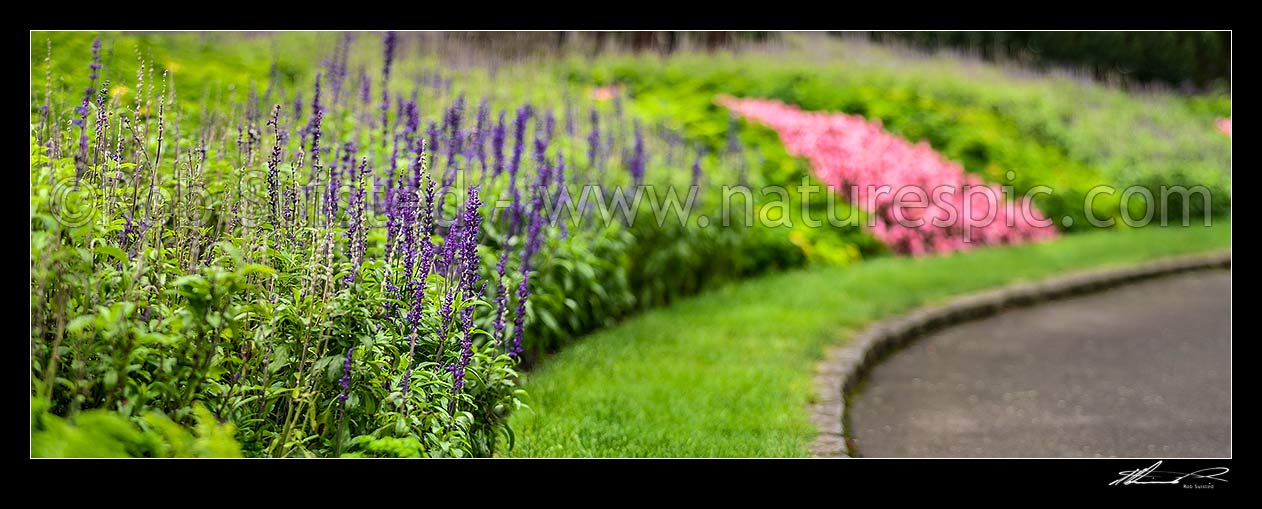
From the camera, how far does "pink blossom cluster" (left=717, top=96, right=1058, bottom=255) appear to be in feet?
31.8

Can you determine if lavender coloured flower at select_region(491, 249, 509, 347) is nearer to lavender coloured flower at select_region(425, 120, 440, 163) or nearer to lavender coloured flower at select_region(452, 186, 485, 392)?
lavender coloured flower at select_region(452, 186, 485, 392)

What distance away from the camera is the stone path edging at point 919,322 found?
5043 mm

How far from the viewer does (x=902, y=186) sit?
32.6 feet

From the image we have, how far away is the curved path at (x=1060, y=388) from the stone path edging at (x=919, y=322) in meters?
0.09

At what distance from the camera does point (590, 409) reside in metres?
4.73

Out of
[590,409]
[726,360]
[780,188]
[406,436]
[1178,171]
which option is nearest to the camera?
[406,436]

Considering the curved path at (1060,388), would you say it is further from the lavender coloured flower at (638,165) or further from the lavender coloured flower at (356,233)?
the lavender coloured flower at (356,233)

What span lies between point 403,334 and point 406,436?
11.9 inches

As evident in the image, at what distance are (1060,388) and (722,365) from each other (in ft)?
5.86

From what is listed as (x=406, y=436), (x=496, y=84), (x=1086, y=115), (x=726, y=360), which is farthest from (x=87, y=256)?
(x=1086, y=115)

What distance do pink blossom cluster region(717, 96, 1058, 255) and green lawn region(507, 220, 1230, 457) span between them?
0.78 meters

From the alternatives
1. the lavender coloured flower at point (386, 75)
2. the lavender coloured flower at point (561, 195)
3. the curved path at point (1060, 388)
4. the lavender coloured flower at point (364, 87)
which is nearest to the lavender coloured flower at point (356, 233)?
the lavender coloured flower at point (386, 75)

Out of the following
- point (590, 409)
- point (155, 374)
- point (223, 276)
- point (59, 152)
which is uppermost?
point (59, 152)
